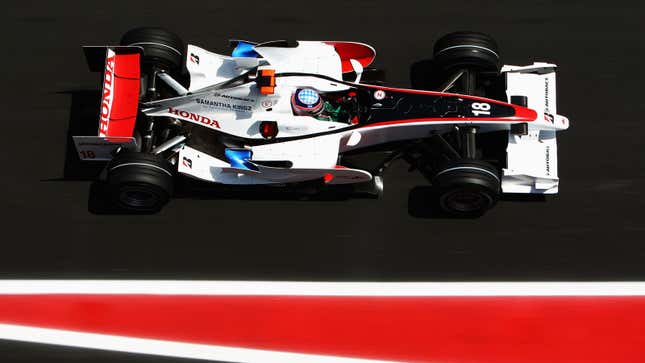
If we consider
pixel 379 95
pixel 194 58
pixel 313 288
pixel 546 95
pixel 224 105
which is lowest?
pixel 313 288

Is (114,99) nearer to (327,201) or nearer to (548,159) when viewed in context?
(327,201)

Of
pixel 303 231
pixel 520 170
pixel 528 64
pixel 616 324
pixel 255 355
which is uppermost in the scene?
pixel 528 64

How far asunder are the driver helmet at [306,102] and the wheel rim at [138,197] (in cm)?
190

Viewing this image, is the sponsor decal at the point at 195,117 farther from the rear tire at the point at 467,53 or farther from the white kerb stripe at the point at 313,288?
the rear tire at the point at 467,53

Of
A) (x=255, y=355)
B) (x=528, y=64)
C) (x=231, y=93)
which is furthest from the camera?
(x=528, y=64)

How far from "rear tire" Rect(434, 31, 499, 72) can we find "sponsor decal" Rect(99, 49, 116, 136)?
401 cm

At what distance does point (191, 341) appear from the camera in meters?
8.52

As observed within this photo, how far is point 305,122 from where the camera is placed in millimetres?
8836

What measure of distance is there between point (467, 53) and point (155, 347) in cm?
511

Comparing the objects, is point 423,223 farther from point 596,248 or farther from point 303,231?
point 596,248

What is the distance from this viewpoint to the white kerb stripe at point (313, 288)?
29.0ft

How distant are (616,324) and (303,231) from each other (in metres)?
3.77

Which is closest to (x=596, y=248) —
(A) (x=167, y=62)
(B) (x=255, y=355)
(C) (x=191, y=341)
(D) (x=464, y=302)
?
(D) (x=464, y=302)

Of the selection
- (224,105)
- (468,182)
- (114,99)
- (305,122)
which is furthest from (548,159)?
(114,99)
